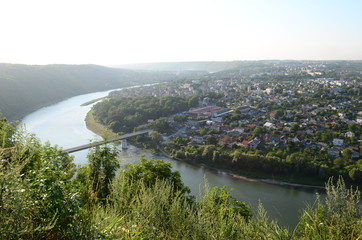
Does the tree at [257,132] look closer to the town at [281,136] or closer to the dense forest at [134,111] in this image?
the town at [281,136]

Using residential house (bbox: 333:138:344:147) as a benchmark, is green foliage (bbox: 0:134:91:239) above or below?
above

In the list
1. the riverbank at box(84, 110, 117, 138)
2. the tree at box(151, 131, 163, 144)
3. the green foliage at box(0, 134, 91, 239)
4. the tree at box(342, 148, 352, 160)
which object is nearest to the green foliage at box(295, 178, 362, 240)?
the green foliage at box(0, 134, 91, 239)

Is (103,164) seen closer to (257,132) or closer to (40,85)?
(257,132)

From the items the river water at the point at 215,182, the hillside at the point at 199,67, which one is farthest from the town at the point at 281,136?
the hillside at the point at 199,67

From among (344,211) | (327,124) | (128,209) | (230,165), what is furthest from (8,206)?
(327,124)

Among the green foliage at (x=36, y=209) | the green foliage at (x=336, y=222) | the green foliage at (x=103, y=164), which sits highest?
the green foliage at (x=36, y=209)

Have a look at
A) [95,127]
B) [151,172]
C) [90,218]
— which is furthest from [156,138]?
[90,218]

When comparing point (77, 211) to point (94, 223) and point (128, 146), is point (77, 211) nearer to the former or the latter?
point (94, 223)

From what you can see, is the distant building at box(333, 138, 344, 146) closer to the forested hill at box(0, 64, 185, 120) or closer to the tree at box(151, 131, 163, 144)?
the tree at box(151, 131, 163, 144)
